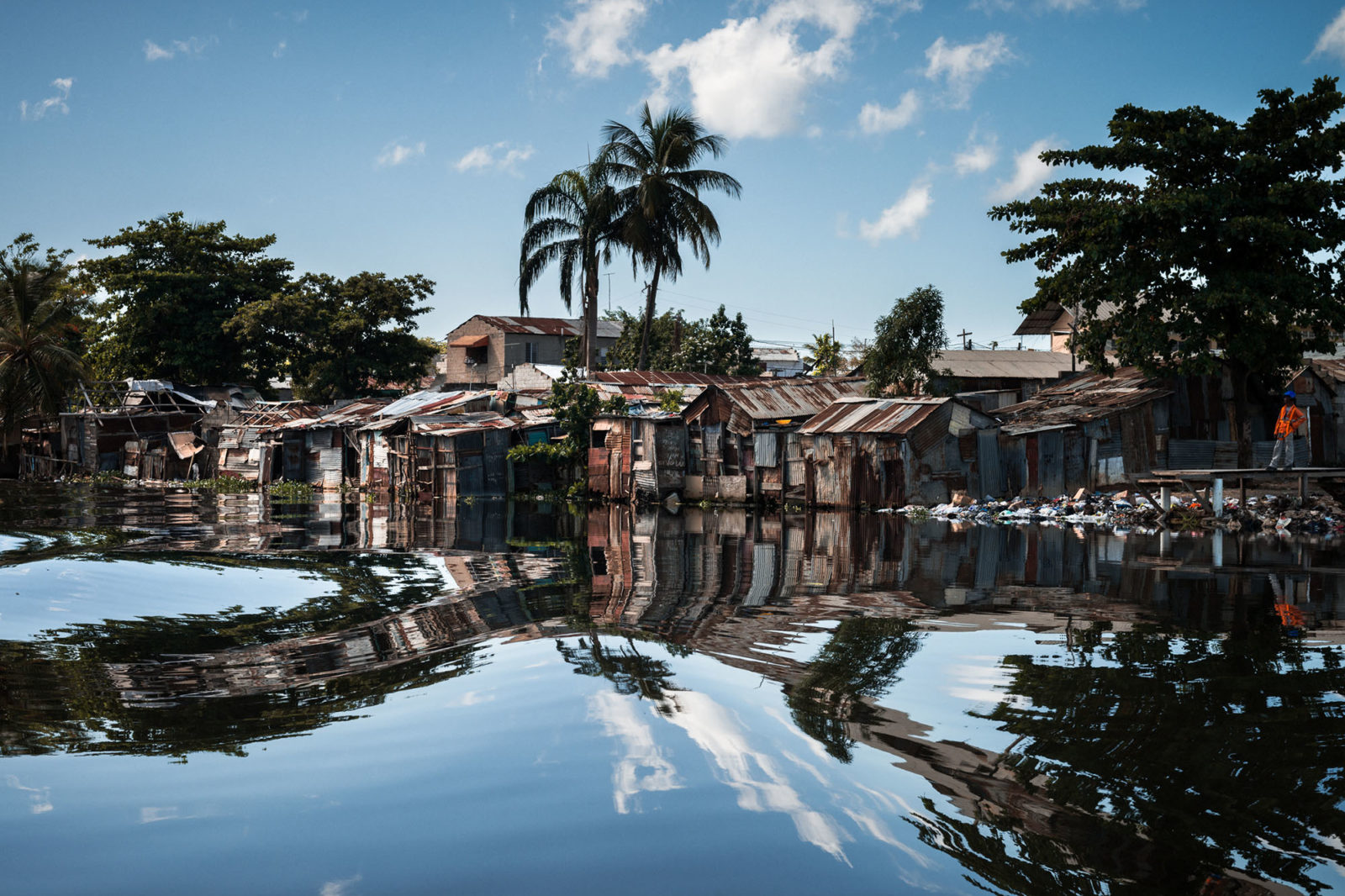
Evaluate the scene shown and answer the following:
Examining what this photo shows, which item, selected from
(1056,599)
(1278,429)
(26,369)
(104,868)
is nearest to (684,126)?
(1278,429)

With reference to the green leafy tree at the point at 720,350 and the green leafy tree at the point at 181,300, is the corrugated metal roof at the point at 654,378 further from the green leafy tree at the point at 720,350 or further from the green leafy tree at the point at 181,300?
→ the green leafy tree at the point at 181,300

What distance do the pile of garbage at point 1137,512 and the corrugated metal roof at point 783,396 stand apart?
4790mm

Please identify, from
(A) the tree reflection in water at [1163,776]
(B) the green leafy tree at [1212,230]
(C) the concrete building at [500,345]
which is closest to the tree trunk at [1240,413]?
(B) the green leafy tree at [1212,230]

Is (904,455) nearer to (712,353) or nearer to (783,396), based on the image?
(783,396)

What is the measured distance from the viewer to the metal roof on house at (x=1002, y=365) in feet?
122

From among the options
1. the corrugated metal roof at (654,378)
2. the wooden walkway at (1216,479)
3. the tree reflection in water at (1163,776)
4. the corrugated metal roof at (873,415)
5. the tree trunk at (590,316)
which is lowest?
the tree reflection in water at (1163,776)

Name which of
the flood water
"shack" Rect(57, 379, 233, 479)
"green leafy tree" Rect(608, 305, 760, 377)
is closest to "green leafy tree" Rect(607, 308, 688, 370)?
"green leafy tree" Rect(608, 305, 760, 377)

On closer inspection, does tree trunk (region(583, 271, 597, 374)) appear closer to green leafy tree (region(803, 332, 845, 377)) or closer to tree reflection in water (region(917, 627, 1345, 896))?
green leafy tree (region(803, 332, 845, 377))

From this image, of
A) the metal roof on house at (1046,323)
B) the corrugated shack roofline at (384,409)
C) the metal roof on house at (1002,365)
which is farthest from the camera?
the metal roof on house at (1046,323)

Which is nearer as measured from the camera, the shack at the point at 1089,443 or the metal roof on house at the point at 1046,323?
the shack at the point at 1089,443

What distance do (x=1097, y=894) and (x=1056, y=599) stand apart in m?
6.76

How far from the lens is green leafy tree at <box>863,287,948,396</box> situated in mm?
30438

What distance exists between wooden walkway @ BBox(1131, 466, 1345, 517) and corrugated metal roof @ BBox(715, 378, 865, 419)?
907cm

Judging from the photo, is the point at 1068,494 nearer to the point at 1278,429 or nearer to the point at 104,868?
the point at 1278,429
